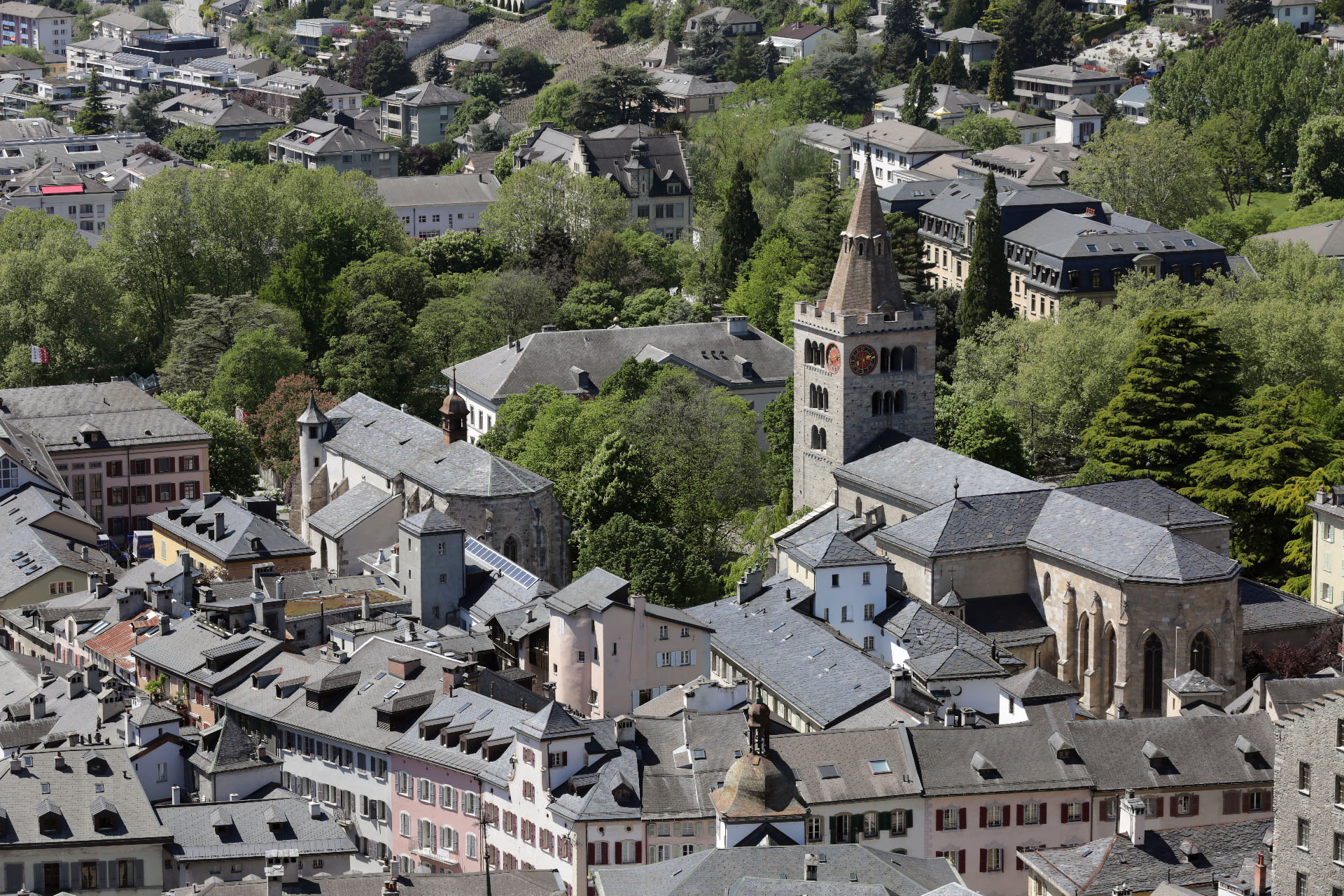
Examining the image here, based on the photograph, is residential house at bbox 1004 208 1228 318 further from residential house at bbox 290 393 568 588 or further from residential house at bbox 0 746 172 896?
residential house at bbox 0 746 172 896

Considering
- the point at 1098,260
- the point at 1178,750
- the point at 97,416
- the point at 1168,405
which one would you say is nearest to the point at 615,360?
the point at 97,416

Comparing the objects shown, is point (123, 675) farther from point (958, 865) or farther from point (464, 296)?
Answer: point (464, 296)

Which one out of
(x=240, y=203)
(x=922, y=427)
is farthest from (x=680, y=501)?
(x=240, y=203)

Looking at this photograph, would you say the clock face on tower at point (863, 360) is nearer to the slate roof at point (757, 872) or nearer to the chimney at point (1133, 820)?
the chimney at point (1133, 820)

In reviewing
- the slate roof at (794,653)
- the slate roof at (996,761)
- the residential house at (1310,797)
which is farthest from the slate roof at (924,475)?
the residential house at (1310,797)

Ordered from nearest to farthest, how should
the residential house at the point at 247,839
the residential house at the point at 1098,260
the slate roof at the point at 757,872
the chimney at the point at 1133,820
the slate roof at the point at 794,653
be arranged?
1. the slate roof at the point at 757,872
2. the chimney at the point at 1133,820
3. the residential house at the point at 247,839
4. the slate roof at the point at 794,653
5. the residential house at the point at 1098,260

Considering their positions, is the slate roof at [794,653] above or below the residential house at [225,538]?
above
